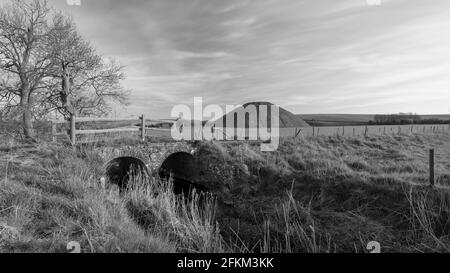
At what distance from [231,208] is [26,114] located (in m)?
13.0

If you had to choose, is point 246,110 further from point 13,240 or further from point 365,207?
point 13,240

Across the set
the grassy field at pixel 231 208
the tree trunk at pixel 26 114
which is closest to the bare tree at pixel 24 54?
the tree trunk at pixel 26 114

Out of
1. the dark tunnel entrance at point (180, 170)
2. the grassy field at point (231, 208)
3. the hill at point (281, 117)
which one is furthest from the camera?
the hill at point (281, 117)

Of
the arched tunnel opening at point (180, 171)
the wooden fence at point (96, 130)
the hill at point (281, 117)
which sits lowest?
the arched tunnel opening at point (180, 171)

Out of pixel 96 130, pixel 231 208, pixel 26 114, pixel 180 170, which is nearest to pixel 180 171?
pixel 180 170

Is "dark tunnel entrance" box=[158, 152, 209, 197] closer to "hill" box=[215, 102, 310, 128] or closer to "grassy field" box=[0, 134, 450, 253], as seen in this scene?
"grassy field" box=[0, 134, 450, 253]

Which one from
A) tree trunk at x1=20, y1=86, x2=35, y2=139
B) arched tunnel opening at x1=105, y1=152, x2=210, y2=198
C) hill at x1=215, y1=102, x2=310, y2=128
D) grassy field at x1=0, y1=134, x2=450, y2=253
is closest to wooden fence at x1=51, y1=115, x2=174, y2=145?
grassy field at x1=0, y1=134, x2=450, y2=253

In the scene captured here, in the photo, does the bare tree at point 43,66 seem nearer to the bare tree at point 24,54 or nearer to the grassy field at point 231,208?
the bare tree at point 24,54

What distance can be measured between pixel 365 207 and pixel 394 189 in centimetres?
113

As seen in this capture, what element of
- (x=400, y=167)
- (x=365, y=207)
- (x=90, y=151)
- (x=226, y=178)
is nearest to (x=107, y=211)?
(x=90, y=151)

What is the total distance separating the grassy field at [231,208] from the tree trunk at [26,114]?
656cm

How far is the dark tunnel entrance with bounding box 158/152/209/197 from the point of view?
14.3m

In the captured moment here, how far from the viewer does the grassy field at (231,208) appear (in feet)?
12.4

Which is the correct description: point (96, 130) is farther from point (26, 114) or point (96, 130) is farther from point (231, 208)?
point (231, 208)
